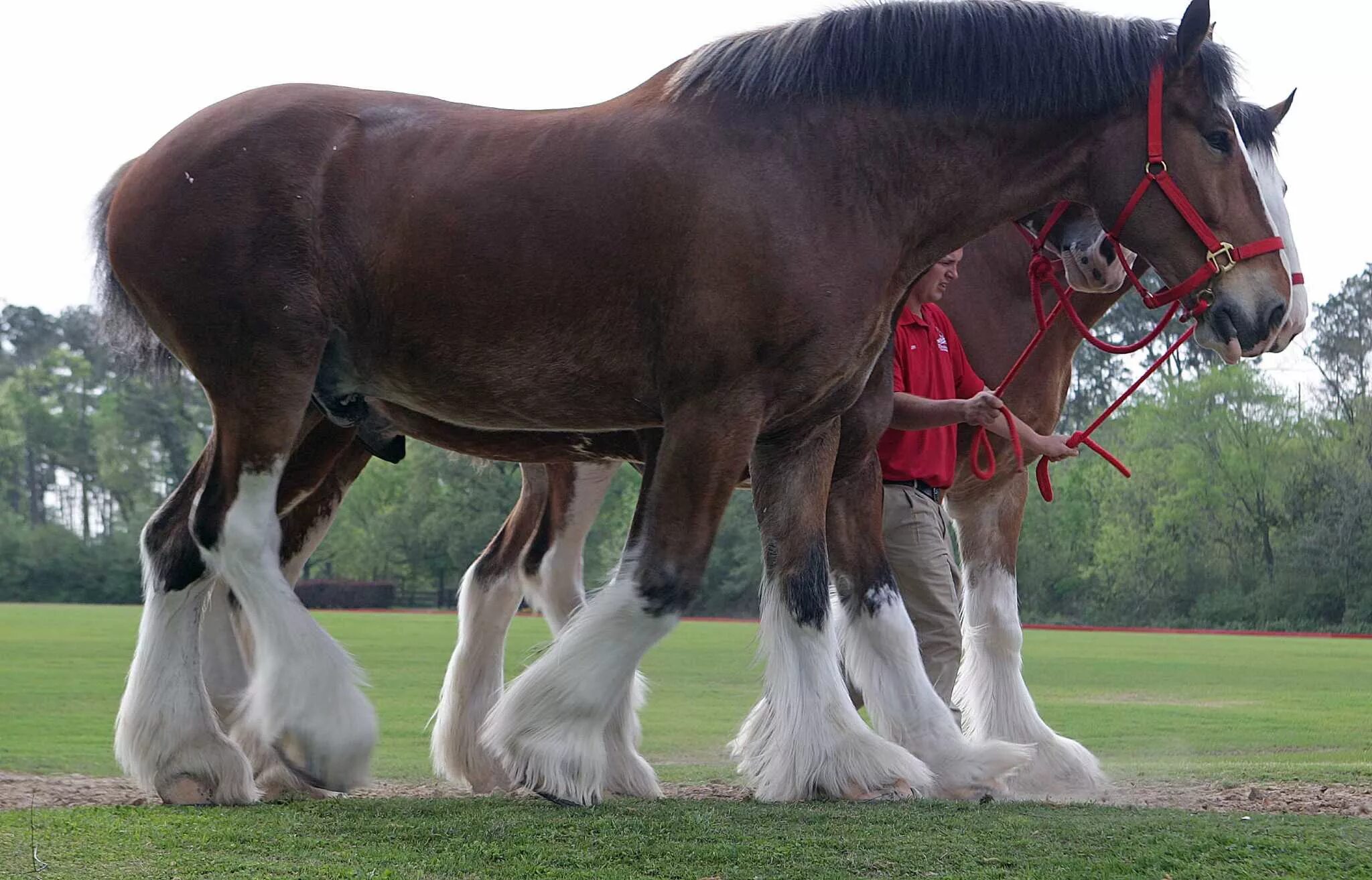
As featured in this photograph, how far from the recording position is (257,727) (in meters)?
4.50

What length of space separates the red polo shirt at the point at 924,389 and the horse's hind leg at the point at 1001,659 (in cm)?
38

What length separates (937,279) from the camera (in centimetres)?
545

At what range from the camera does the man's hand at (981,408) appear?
5172 millimetres

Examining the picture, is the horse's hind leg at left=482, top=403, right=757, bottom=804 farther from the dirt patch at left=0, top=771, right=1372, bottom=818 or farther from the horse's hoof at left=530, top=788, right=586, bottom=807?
the dirt patch at left=0, top=771, right=1372, bottom=818

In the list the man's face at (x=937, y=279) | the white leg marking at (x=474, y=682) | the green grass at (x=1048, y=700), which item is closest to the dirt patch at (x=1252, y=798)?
the green grass at (x=1048, y=700)

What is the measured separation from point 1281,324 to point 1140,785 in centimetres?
241

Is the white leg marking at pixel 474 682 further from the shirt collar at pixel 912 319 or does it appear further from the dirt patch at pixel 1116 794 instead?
the shirt collar at pixel 912 319

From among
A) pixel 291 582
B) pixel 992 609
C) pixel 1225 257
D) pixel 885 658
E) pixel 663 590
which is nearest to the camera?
pixel 663 590

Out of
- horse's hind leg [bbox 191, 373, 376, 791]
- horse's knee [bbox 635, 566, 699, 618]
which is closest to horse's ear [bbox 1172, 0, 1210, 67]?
horse's knee [bbox 635, 566, 699, 618]

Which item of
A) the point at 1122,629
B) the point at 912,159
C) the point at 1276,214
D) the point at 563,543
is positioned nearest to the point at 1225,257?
the point at 1276,214

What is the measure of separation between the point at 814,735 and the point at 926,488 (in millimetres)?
1668

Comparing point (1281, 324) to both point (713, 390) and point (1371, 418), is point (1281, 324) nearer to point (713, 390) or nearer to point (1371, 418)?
point (713, 390)

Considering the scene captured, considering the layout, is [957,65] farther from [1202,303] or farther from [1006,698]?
[1006,698]

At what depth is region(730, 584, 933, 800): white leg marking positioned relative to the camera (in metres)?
4.47
